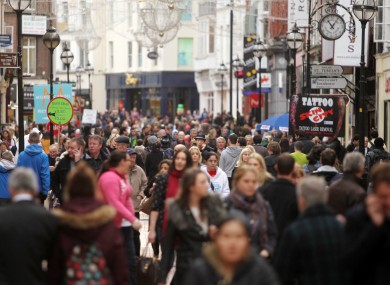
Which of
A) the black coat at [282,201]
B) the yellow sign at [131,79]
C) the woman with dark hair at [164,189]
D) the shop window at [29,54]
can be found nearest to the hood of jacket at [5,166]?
the woman with dark hair at [164,189]

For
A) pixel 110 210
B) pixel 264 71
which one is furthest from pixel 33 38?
pixel 110 210

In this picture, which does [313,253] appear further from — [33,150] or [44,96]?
[44,96]

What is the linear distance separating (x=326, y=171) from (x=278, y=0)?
36.7 meters

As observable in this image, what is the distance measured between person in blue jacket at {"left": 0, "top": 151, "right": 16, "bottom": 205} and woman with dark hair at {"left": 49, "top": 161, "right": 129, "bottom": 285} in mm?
10997

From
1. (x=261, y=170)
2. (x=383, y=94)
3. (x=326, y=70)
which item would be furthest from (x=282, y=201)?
(x=383, y=94)

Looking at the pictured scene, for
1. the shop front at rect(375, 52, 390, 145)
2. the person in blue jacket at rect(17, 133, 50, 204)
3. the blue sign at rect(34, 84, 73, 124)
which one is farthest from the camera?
the shop front at rect(375, 52, 390, 145)

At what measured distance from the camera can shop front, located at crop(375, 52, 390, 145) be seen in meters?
39.5

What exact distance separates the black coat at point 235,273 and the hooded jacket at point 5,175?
12482 mm

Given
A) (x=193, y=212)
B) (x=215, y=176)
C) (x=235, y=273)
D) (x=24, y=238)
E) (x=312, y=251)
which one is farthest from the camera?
(x=215, y=176)

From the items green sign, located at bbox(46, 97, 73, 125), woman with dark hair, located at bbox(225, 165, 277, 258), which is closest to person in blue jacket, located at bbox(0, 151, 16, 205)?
green sign, located at bbox(46, 97, 73, 125)

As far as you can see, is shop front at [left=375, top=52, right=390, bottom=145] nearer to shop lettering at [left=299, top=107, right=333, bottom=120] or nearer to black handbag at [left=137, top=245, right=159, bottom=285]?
shop lettering at [left=299, top=107, right=333, bottom=120]

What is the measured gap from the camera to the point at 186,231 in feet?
40.8

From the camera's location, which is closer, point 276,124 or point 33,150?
point 33,150

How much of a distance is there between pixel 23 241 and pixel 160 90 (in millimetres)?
88514
